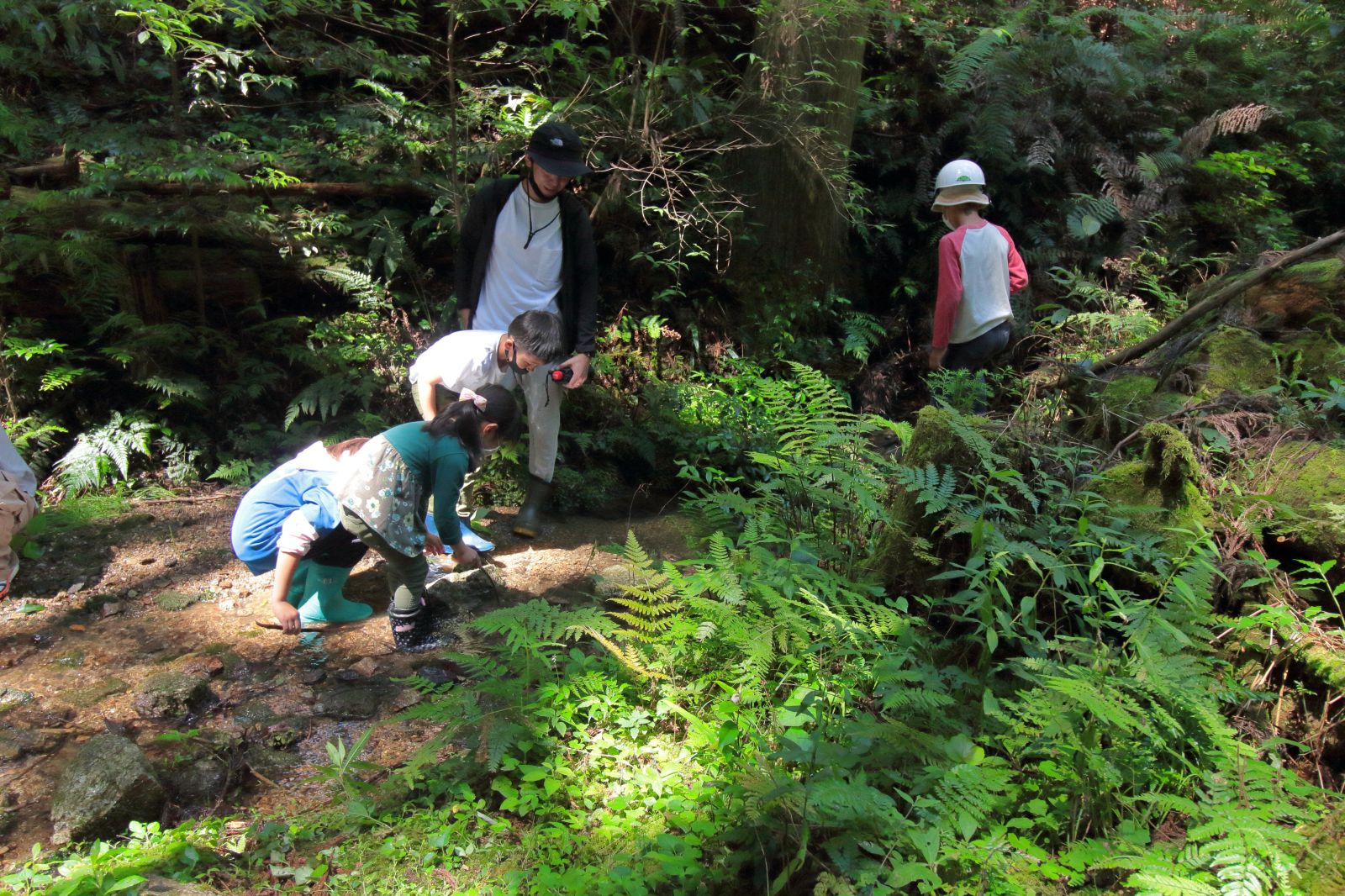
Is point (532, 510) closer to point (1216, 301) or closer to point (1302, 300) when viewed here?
point (1216, 301)

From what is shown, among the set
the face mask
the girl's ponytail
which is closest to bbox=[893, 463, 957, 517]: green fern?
the girl's ponytail

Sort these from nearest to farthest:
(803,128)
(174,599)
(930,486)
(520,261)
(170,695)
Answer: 1. (930,486)
2. (170,695)
3. (174,599)
4. (520,261)
5. (803,128)

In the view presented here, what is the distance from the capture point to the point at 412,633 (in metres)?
4.30

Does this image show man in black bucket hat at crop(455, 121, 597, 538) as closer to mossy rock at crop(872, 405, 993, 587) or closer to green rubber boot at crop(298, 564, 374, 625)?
green rubber boot at crop(298, 564, 374, 625)

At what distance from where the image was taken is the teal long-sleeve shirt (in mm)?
4156

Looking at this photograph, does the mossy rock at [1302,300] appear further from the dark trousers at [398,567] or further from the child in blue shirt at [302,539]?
the child in blue shirt at [302,539]

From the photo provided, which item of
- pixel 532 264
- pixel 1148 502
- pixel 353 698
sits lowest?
pixel 353 698

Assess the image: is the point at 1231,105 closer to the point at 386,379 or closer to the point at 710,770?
the point at 386,379

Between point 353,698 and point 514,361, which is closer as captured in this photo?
point 353,698

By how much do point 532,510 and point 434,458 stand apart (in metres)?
1.66

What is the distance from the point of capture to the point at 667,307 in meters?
7.97

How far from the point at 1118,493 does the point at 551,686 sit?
2.75 m

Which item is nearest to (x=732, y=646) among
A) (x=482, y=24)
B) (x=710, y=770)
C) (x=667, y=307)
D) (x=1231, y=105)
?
(x=710, y=770)

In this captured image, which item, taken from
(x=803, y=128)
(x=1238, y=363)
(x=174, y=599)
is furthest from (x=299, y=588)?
(x=1238, y=363)
